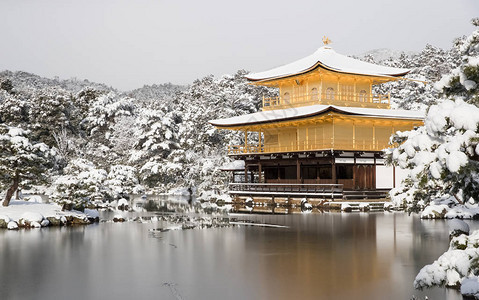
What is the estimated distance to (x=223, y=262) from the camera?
13.4 m

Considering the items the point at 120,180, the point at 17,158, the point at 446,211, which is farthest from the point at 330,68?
the point at 17,158

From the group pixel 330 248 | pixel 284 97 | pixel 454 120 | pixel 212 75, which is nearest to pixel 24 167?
pixel 330 248

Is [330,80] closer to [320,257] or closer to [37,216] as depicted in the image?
[37,216]

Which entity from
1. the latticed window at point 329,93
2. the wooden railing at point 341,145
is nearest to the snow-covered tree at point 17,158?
the wooden railing at point 341,145

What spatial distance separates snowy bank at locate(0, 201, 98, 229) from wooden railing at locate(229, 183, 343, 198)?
47.1 ft

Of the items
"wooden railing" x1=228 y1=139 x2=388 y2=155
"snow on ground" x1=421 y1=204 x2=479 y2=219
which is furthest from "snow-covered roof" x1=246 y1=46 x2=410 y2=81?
"snow on ground" x1=421 y1=204 x2=479 y2=219

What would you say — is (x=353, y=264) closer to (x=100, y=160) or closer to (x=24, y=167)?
(x=24, y=167)

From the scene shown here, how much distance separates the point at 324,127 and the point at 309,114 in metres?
2.95

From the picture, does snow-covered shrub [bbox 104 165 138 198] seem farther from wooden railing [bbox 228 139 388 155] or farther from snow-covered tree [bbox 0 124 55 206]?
snow-covered tree [bbox 0 124 55 206]

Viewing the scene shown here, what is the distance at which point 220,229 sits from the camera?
21516mm

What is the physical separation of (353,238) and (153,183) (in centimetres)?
4275

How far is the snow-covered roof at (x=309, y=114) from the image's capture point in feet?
113

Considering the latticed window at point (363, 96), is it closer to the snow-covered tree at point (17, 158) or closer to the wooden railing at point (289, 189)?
the wooden railing at point (289, 189)

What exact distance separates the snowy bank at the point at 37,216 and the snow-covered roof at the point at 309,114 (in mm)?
16465
